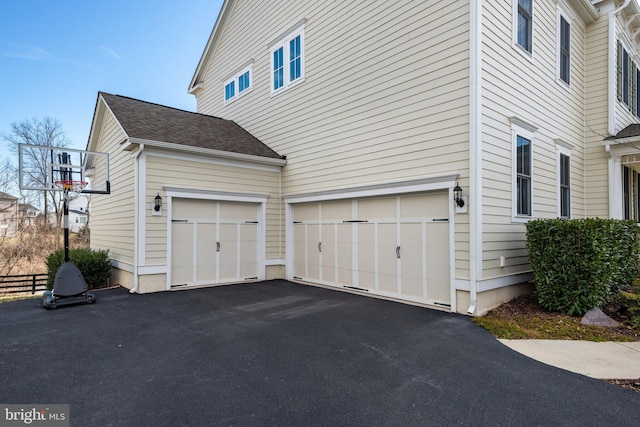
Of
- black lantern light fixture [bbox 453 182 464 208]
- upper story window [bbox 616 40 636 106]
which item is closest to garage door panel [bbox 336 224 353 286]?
black lantern light fixture [bbox 453 182 464 208]

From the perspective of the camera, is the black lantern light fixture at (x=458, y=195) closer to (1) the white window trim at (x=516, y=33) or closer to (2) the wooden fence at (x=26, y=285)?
(1) the white window trim at (x=516, y=33)

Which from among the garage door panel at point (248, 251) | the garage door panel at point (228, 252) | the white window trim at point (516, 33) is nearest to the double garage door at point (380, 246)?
the garage door panel at point (248, 251)

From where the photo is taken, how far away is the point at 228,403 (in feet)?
9.68

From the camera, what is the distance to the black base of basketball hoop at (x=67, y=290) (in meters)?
6.50

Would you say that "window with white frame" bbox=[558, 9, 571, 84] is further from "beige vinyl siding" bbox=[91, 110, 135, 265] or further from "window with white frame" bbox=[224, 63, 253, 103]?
"beige vinyl siding" bbox=[91, 110, 135, 265]

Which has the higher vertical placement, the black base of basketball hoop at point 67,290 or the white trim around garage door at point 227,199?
the white trim around garage door at point 227,199

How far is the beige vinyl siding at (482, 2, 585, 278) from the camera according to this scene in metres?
5.91

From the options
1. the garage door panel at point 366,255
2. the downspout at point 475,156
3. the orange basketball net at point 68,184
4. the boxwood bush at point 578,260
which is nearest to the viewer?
the boxwood bush at point 578,260

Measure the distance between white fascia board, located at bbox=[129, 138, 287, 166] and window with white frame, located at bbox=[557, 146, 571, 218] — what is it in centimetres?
692

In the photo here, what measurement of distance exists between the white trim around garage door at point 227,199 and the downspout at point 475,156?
5707mm

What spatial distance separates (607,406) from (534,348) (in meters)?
1.40

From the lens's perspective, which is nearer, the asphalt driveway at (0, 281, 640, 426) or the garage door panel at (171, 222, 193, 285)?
the asphalt driveway at (0, 281, 640, 426)

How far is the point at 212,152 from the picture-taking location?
8562 mm

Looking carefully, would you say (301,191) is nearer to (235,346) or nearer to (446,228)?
(446,228)
